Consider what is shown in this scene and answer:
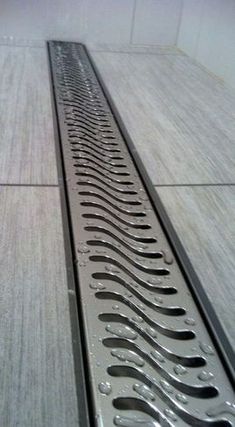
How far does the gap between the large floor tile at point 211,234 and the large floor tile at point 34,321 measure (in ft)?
0.65

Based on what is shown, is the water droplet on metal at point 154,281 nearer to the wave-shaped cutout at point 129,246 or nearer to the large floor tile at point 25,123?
the wave-shaped cutout at point 129,246

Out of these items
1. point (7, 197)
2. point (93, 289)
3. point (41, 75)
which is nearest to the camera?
point (93, 289)

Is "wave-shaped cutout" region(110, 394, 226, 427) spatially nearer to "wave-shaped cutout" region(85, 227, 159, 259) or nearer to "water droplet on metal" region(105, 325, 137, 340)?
"water droplet on metal" region(105, 325, 137, 340)

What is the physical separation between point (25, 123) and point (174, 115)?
421 millimetres

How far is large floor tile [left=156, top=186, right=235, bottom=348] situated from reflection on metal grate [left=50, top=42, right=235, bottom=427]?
3 centimetres

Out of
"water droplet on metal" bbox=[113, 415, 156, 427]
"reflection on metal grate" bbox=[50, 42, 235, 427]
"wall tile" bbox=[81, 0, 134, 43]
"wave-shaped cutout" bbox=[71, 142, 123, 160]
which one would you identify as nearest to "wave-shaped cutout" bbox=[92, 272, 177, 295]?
"reflection on metal grate" bbox=[50, 42, 235, 427]

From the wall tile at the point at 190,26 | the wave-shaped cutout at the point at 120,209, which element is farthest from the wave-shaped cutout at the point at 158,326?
the wall tile at the point at 190,26

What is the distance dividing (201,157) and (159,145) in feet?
0.34

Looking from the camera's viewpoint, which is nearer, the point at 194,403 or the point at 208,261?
the point at 194,403

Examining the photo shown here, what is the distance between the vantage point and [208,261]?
69 centimetres

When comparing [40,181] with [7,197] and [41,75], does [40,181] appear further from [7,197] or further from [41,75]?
[41,75]

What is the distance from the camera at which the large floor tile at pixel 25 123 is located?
34.6 inches

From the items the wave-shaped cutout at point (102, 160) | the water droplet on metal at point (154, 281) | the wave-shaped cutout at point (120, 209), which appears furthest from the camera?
the wave-shaped cutout at point (102, 160)

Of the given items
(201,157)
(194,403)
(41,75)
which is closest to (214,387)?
(194,403)
